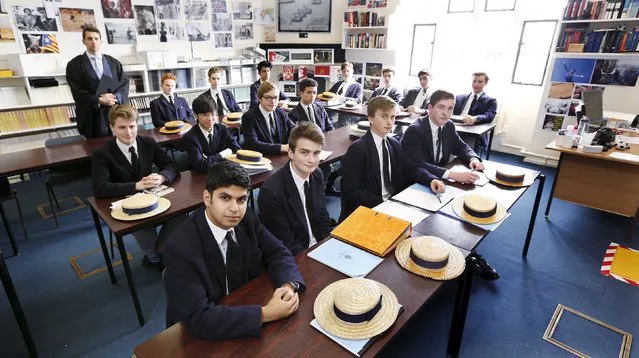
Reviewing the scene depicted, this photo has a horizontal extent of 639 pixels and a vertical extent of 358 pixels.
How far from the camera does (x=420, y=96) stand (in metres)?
5.39

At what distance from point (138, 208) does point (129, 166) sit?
67 centimetres

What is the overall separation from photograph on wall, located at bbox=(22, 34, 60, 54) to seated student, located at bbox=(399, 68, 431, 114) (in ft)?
15.1

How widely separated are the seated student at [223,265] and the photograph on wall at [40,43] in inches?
182

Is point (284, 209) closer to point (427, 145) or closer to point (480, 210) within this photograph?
point (480, 210)

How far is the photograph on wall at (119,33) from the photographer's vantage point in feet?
16.4

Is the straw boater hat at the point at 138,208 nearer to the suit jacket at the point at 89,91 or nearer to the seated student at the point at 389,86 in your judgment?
the suit jacket at the point at 89,91

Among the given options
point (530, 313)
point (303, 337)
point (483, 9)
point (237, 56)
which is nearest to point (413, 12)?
point (483, 9)

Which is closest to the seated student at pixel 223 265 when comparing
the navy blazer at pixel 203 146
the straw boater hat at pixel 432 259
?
the straw boater hat at pixel 432 259

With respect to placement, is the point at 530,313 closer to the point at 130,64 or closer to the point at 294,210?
the point at 294,210

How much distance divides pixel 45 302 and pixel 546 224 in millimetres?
4264

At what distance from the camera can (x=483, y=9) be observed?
5.39m

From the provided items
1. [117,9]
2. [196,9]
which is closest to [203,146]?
[117,9]

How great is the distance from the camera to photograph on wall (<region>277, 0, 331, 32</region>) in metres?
6.59

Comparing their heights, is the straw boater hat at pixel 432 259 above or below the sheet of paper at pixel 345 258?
above
